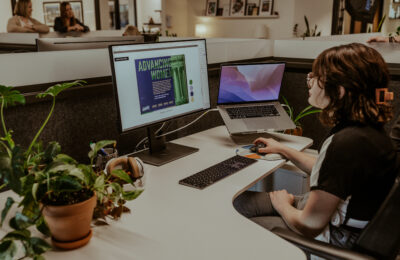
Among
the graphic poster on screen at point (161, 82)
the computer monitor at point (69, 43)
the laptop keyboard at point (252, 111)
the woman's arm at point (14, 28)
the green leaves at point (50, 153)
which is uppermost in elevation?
the woman's arm at point (14, 28)

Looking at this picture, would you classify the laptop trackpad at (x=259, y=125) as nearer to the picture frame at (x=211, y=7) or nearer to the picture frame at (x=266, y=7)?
the picture frame at (x=266, y=7)

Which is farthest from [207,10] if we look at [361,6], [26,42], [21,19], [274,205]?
[274,205]

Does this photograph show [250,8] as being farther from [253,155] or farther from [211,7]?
[253,155]

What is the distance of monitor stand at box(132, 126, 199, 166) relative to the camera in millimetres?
1487

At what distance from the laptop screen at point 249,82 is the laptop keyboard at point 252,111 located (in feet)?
0.12

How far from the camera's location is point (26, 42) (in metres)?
3.51

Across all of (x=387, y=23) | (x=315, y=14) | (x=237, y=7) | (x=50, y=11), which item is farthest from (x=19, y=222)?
(x=387, y=23)

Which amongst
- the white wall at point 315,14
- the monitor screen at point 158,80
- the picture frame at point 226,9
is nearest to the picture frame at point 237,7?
the picture frame at point 226,9

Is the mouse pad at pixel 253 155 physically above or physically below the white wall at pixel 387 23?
below

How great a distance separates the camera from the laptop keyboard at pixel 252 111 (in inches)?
72.2

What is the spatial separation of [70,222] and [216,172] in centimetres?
62

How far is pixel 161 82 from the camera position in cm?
148

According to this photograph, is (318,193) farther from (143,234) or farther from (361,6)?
(361,6)

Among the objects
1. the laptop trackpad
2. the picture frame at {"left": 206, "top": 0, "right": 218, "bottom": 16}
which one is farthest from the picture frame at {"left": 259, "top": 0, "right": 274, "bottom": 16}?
the laptop trackpad
